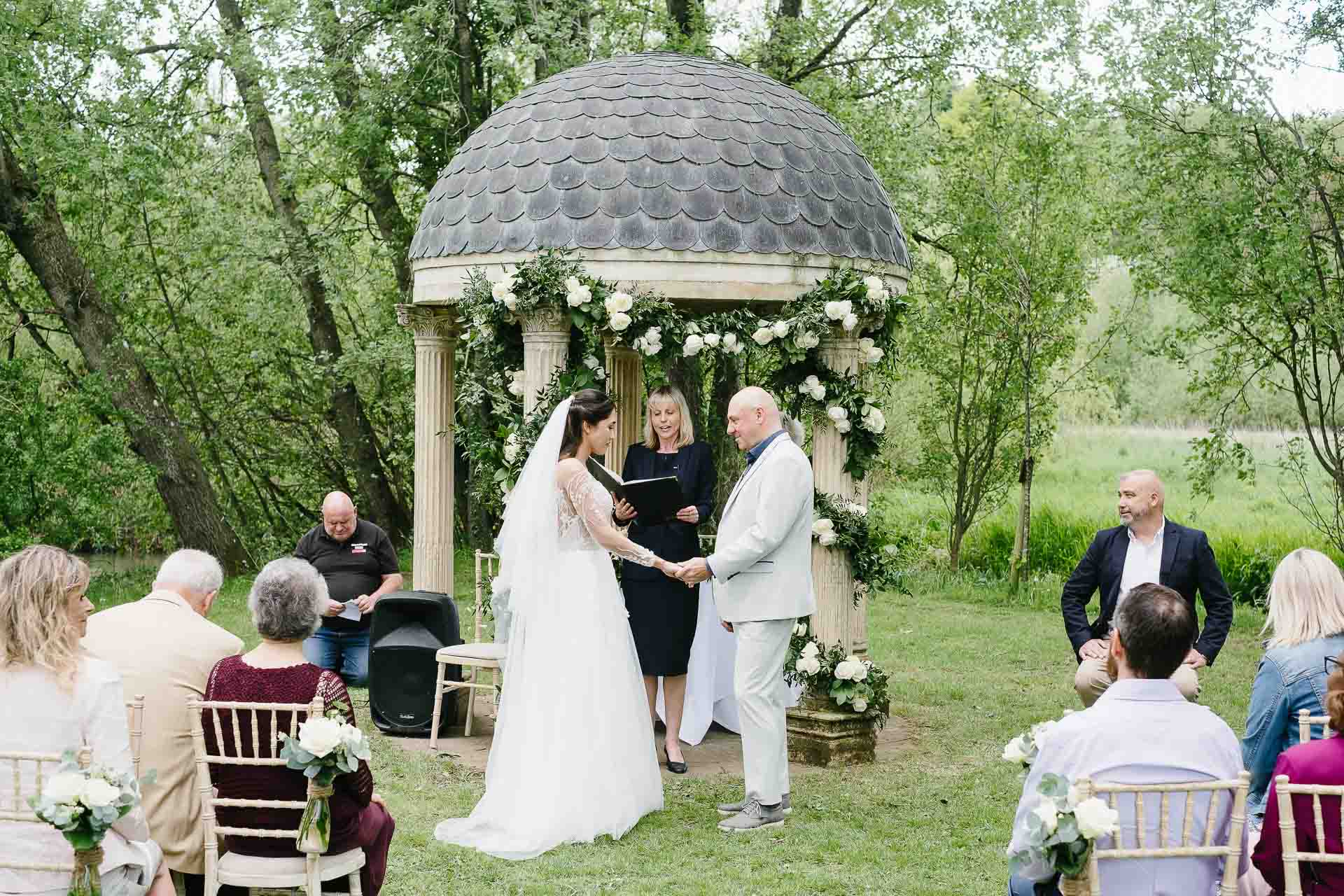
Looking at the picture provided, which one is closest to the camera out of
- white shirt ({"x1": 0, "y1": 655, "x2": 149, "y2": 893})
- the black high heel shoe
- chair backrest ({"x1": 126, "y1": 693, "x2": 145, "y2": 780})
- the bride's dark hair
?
white shirt ({"x1": 0, "y1": 655, "x2": 149, "y2": 893})

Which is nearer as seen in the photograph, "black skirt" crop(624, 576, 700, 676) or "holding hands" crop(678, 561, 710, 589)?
"holding hands" crop(678, 561, 710, 589)

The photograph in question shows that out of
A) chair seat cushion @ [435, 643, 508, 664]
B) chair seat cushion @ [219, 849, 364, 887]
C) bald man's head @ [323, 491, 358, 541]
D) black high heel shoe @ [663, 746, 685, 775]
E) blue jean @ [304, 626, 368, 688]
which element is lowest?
black high heel shoe @ [663, 746, 685, 775]

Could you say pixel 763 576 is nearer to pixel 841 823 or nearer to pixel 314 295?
pixel 841 823

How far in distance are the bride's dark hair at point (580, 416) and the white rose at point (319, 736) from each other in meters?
3.03

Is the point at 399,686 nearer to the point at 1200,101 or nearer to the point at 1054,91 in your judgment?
the point at 1200,101

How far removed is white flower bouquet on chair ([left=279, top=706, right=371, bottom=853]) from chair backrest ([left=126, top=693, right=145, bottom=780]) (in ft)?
2.10

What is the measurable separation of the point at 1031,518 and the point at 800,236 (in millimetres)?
10806

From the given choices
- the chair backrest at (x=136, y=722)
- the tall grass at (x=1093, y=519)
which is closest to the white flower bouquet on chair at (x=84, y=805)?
the chair backrest at (x=136, y=722)

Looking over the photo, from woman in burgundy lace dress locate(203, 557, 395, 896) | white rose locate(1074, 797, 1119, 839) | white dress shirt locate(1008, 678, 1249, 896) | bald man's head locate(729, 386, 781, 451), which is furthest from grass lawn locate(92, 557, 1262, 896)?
white rose locate(1074, 797, 1119, 839)

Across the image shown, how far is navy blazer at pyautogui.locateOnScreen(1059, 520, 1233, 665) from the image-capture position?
271 inches

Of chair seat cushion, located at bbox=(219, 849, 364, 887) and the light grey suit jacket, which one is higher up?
the light grey suit jacket

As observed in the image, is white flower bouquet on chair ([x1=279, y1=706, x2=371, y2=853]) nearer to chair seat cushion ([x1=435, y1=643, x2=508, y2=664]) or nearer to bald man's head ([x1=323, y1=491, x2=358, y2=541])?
chair seat cushion ([x1=435, y1=643, x2=508, y2=664])

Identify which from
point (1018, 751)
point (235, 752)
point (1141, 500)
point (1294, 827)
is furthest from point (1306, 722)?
point (235, 752)

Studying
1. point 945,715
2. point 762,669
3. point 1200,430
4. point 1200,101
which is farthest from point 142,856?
point 1200,430
